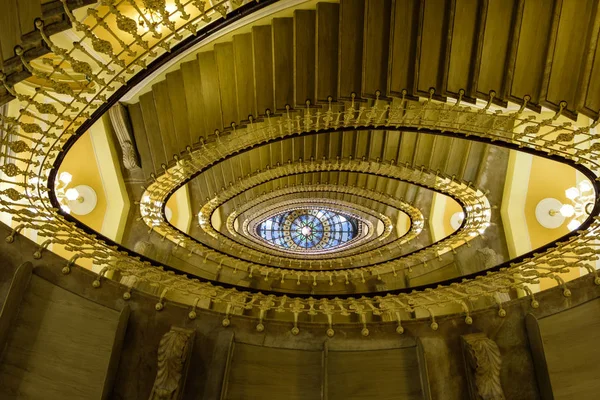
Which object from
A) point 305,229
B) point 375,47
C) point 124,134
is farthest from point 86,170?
point 305,229

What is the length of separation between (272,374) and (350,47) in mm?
4110

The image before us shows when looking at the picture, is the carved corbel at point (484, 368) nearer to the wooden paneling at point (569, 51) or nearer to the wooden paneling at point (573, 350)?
the wooden paneling at point (573, 350)

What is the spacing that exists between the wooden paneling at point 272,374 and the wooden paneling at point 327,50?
357 cm

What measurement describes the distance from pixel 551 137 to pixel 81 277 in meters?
8.01

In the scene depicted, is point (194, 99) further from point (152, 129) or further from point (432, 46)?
point (432, 46)

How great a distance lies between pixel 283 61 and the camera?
5.65 meters

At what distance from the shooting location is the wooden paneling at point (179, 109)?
640cm

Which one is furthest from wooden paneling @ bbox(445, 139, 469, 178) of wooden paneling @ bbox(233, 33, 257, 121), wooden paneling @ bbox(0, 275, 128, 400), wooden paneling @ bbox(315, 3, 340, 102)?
wooden paneling @ bbox(0, 275, 128, 400)

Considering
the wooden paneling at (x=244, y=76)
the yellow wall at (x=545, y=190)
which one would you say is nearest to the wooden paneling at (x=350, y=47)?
the wooden paneling at (x=244, y=76)

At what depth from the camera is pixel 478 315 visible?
349 centimetres

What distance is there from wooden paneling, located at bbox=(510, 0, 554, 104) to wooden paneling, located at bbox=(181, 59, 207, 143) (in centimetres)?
472

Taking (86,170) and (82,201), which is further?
(82,201)

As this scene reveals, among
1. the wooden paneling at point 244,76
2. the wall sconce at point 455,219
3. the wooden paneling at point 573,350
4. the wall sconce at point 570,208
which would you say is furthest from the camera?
the wall sconce at point 455,219

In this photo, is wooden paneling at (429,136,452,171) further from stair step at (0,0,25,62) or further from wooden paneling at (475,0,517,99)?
stair step at (0,0,25,62)
